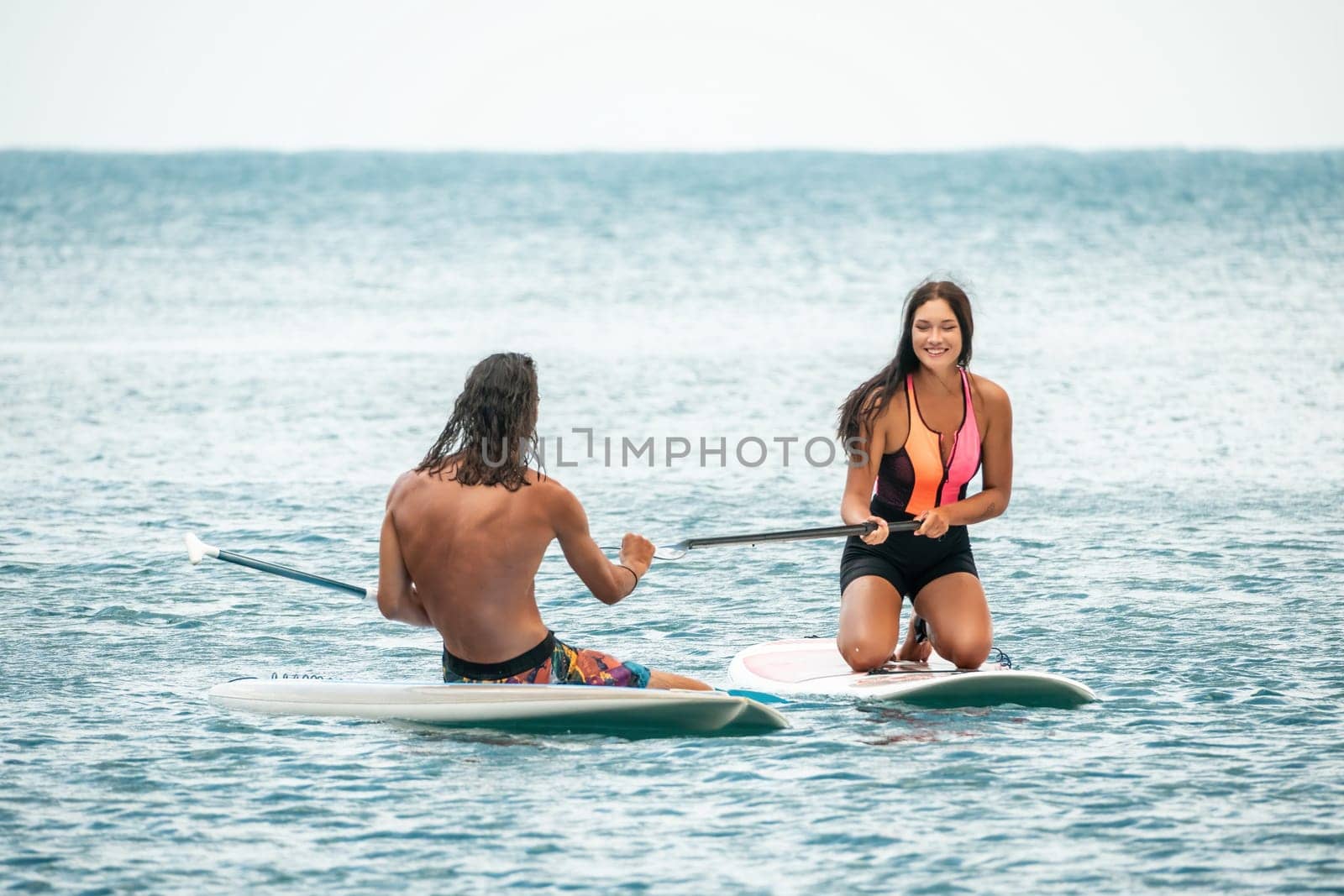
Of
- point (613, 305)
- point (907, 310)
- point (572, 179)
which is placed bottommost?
point (907, 310)

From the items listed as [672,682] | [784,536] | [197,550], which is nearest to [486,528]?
[672,682]

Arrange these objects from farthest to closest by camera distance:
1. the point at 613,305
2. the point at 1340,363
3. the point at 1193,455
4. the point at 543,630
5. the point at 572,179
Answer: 1. the point at 572,179
2. the point at 613,305
3. the point at 1340,363
4. the point at 1193,455
5. the point at 543,630

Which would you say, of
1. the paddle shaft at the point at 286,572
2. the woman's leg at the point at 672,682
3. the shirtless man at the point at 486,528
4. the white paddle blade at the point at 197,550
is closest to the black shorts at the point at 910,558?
the woman's leg at the point at 672,682

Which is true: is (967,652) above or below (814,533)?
below

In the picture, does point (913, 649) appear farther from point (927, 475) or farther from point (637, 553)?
point (637, 553)

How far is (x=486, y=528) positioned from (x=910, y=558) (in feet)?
6.61

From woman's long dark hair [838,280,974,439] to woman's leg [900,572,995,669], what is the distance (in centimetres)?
74

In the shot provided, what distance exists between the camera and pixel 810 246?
4556cm

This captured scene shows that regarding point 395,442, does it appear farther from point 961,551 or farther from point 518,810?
point 518,810

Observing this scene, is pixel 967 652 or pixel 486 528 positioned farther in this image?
pixel 967 652

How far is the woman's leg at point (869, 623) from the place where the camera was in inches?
284

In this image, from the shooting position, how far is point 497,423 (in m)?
6.28

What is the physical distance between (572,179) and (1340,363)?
72.7 metres

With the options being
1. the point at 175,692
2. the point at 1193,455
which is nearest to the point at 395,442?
the point at 1193,455
